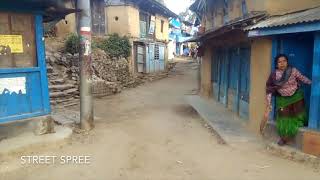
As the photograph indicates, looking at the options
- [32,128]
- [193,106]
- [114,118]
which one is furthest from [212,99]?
[32,128]

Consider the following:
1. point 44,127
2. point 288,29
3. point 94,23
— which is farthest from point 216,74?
point 94,23

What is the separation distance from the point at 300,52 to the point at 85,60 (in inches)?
194

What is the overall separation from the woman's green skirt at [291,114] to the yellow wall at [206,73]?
24.0 ft

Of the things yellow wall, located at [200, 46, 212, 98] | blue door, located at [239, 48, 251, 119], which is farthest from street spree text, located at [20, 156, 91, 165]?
yellow wall, located at [200, 46, 212, 98]

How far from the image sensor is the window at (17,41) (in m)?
6.48

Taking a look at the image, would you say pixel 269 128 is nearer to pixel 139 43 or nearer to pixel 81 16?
pixel 81 16

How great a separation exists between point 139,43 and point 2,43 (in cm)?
1477

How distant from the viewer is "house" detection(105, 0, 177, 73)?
19328mm

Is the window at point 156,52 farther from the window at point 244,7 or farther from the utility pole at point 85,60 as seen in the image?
the utility pole at point 85,60

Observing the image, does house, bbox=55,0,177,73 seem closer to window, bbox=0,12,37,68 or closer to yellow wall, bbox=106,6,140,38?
yellow wall, bbox=106,6,140,38

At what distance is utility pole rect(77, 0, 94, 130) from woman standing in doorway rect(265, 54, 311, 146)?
4.41 metres

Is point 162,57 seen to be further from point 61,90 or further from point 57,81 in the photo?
point 61,90

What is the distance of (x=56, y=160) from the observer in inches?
240

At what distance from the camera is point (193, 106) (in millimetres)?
11938
